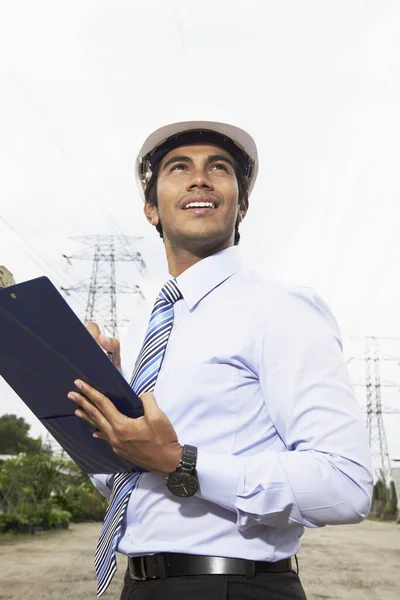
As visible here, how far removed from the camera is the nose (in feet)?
7.53

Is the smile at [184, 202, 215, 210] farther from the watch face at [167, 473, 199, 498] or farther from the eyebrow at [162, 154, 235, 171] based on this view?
the watch face at [167, 473, 199, 498]

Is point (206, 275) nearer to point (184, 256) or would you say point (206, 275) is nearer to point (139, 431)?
point (184, 256)

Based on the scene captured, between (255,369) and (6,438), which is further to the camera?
(6,438)

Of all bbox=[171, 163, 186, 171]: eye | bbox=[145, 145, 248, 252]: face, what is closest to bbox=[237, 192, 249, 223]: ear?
bbox=[145, 145, 248, 252]: face

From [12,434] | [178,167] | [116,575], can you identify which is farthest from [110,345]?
[12,434]

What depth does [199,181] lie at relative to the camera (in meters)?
2.29

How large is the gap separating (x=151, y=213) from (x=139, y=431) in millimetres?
1213

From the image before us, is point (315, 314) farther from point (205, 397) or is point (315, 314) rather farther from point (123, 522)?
point (123, 522)

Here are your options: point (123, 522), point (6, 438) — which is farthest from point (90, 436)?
point (6, 438)

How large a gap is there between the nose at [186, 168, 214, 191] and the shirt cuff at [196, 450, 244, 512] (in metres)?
0.91

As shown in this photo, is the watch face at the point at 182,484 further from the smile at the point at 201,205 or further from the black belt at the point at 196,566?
the smile at the point at 201,205

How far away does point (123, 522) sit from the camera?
6.15 ft

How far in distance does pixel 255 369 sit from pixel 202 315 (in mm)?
285

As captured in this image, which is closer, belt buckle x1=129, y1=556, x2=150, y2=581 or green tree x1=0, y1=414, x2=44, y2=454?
belt buckle x1=129, y1=556, x2=150, y2=581
